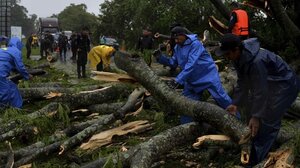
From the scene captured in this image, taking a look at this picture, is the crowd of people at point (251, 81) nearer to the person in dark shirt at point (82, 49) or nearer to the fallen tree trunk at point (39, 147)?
the fallen tree trunk at point (39, 147)

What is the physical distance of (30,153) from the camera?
5176 mm

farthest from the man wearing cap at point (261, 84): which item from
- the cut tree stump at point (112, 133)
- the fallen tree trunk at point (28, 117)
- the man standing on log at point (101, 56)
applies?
the man standing on log at point (101, 56)

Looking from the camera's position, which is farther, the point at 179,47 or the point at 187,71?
the point at 179,47

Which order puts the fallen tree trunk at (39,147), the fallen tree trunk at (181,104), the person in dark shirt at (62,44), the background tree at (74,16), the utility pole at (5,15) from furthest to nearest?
the background tree at (74,16), the utility pole at (5,15), the person in dark shirt at (62,44), the fallen tree trunk at (39,147), the fallen tree trunk at (181,104)

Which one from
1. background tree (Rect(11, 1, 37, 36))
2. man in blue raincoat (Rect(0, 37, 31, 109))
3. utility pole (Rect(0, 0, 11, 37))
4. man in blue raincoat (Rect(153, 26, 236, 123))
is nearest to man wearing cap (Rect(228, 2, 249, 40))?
man in blue raincoat (Rect(153, 26, 236, 123))

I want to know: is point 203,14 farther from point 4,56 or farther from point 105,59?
point 4,56

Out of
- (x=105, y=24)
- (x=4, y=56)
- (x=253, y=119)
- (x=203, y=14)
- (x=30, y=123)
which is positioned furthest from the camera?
(x=105, y=24)

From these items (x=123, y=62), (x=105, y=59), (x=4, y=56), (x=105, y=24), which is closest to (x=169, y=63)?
(x=123, y=62)

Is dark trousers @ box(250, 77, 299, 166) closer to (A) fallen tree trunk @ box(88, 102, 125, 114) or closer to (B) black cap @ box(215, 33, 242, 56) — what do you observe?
(B) black cap @ box(215, 33, 242, 56)

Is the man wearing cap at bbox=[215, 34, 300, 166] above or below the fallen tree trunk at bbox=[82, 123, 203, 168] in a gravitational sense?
above

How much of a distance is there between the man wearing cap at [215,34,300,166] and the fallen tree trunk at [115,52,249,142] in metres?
0.23

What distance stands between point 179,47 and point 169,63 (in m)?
0.39

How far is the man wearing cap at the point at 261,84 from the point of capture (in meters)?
3.98

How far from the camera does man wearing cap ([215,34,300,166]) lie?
398 centimetres
